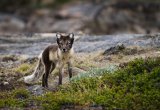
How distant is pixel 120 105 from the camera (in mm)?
15328

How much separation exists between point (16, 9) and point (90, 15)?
7.94 metres

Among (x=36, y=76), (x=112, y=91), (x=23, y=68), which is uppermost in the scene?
(x=23, y=68)

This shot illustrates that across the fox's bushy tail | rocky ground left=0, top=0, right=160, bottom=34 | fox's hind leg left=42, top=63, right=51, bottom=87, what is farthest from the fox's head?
rocky ground left=0, top=0, right=160, bottom=34

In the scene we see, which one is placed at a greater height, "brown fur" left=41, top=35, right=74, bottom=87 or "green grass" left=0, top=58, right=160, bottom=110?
"brown fur" left=41, top=35, right=74, bottom=87

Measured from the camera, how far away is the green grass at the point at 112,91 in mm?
15492

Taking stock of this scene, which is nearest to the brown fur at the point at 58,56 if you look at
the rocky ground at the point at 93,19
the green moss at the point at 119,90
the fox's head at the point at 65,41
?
the fox's head at the point at 65,41

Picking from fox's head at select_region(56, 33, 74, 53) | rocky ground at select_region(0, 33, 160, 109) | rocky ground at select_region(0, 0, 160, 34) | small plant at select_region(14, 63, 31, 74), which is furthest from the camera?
rocky ground at select_region(0, 0, 160, 34)

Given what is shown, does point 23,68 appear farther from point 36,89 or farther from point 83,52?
point 83,52

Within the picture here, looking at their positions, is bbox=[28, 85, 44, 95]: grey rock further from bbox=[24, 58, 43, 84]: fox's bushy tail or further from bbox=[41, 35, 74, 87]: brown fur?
bbox=[24, 58, 43, 84]: fox's bushy tail

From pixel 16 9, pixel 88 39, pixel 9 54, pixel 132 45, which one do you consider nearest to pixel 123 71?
pixel 132 45

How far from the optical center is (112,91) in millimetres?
16281

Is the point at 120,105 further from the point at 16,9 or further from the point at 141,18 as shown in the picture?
the point at 16,9

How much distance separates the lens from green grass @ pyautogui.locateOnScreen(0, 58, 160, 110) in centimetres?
1549

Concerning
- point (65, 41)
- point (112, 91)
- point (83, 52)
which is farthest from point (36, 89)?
point (83, 52)
